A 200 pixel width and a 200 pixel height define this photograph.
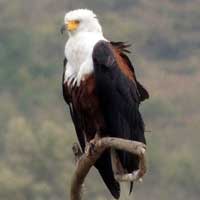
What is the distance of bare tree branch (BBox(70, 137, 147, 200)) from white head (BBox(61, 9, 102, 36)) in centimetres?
97

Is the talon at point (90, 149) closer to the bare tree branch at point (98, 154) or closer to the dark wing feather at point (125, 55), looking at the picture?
the bare tree branch at point (98, 154)

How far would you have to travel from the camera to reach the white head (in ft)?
27.1

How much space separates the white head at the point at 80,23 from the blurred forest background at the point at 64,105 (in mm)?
14252

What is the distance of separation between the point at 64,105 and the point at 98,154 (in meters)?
29.9

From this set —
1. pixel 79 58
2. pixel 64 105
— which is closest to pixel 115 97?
pixel 79 58

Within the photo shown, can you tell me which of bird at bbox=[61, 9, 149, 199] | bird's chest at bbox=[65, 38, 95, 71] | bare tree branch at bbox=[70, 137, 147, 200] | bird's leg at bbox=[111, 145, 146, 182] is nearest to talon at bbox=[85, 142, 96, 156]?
bare tree branch at bbox=[70, 137, 147, 200]

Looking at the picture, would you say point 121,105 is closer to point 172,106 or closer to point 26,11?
point 172,106

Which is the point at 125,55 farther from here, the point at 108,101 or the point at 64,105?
the point at 64,105

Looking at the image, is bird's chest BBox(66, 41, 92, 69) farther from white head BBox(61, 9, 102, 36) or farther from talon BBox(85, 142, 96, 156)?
talon BBox(85, 142, 96, 156)

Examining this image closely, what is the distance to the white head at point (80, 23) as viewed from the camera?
827 centimetres

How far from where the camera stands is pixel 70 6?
4709 centimetres

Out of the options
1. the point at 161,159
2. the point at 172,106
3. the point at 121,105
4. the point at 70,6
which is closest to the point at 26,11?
the point at 70,6

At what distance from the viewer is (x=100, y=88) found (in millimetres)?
8164

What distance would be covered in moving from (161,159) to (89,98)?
2514 centimetres
